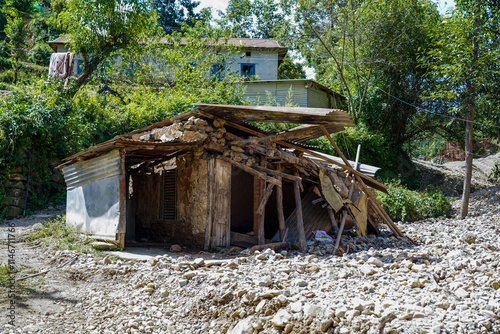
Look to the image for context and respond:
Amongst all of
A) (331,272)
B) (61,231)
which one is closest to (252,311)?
(331,272)

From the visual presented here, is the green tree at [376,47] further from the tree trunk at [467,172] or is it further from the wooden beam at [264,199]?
the wooden beam at [264,199]

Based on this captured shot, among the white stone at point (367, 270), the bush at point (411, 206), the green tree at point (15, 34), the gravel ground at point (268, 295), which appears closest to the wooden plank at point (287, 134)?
the gravel ground at point (268, 295)

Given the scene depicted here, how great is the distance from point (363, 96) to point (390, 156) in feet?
11.2

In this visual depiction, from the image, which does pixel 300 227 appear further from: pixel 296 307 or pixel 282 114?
pixel 296 307

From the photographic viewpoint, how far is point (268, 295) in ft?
15.3

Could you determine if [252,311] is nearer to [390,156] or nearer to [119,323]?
[119,323]

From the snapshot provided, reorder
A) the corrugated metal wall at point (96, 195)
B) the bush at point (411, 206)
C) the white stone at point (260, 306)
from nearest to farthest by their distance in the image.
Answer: the white stone at point (260, 306)
the corrugated metal wall at point (96, 195)
the bush at point (411, 206)

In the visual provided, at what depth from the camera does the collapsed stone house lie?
7602mm

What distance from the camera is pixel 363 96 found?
20.8m

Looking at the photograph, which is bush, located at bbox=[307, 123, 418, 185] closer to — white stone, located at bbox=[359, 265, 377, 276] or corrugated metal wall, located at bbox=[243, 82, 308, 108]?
corrugated metal wall, located at bbox=[243, 82, 308, 108]

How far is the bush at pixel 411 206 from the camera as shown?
1456 centimetres

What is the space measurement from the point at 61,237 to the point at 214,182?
358cm

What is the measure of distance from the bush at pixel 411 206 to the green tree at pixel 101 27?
1166 cm

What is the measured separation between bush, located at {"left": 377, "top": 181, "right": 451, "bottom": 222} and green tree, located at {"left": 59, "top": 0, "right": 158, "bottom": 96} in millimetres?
11660
